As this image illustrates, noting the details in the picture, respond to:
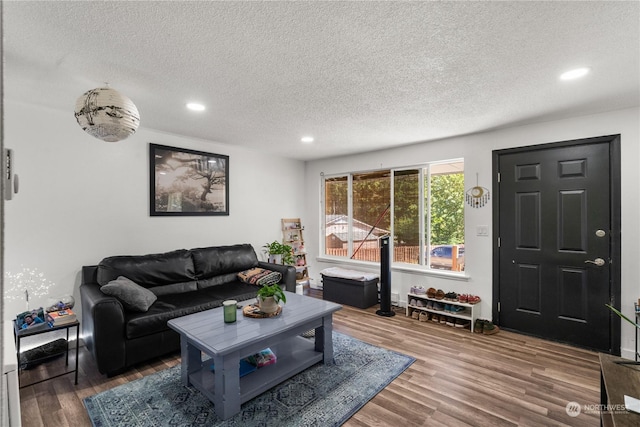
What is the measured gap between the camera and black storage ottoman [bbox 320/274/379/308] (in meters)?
4.41

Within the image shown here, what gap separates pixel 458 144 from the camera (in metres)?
3.97

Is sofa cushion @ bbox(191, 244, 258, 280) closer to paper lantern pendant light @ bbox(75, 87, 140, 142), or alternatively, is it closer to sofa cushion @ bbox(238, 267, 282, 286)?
sofa cushion @ bbox(238, 267, 282, 286)

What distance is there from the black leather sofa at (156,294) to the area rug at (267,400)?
27 cm

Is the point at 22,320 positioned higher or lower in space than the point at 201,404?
higher

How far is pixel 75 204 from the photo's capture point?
10.4 ft

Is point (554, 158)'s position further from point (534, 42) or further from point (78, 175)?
point (78, 175)

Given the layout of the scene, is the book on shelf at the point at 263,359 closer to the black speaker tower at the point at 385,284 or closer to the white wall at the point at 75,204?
the black speaker tower at the point at 385,284

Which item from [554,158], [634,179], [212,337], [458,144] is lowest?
[212,337]

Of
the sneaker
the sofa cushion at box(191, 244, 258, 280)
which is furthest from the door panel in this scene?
the sofa cushion at box(191, 244, 258, 280)

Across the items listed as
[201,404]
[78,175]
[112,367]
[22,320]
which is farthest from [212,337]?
[78,175]

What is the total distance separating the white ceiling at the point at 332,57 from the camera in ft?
5.24

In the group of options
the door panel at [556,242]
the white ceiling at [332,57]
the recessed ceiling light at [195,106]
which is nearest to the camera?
the white ceiling at [332,57]

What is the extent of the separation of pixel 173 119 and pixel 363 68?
2.19 metres

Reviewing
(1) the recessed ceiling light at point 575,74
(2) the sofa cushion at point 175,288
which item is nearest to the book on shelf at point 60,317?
(2) the sofa cushion at point 175,288
